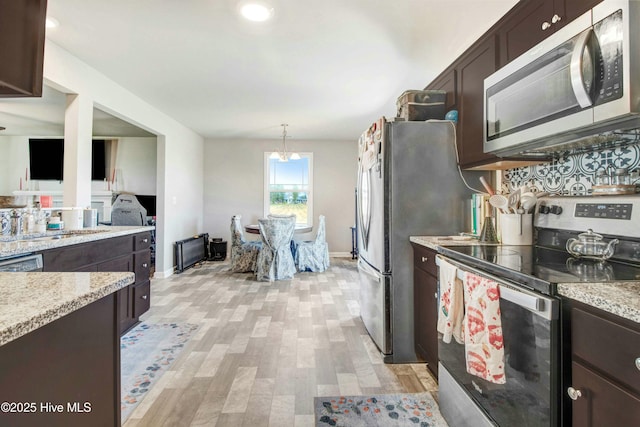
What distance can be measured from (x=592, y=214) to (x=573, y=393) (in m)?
0.93

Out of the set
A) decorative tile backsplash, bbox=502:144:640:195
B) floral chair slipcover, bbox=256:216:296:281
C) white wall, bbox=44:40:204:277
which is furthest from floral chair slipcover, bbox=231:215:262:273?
decorative tile backsplash, bbox=502:144:640:195

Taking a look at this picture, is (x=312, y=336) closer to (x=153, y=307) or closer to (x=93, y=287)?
(x=153, y=307)

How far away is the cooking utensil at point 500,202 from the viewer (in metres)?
1.86

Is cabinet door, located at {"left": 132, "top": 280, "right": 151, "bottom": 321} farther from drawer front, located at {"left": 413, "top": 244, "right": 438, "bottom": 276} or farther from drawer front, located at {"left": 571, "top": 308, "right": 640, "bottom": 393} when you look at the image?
drawer front, located at {"left": 571, "top": 308, "right": 640, "bottom": 393}

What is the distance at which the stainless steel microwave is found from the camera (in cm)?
106

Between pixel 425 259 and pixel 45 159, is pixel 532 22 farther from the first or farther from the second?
pixel 45 159

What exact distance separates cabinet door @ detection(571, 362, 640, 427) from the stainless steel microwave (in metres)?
0.87

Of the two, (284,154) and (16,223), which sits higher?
(284,154)

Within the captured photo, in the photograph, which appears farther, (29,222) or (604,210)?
(29,222)

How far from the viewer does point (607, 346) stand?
83 centimetres

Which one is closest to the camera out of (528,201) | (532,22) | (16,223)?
(532,22)

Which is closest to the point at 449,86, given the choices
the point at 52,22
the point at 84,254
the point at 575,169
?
the point at 575,169

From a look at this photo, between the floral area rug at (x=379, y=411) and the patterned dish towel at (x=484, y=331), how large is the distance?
0.61 metres

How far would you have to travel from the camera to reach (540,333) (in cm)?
101
